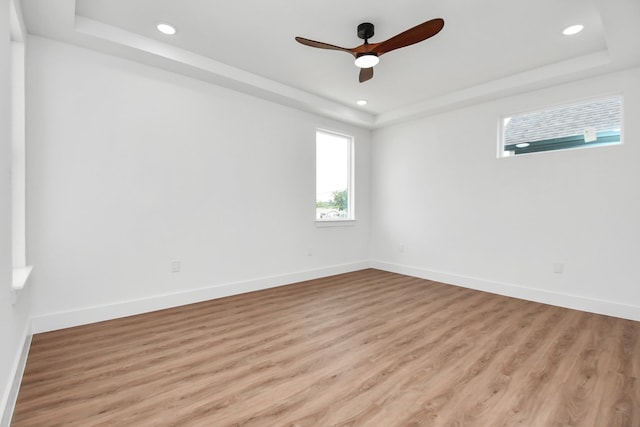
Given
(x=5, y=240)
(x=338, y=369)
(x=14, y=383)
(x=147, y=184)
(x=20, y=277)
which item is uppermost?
(x=147, y=184)

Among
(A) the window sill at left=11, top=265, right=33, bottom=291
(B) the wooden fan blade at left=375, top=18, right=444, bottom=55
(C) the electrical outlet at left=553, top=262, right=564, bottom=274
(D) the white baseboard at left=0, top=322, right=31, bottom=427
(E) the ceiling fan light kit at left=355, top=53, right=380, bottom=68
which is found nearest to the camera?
(D) the white baseboard at left=0, top=322, right=31, bottom=427

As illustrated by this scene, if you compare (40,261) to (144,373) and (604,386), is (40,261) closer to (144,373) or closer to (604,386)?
(144,373)

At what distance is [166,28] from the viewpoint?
2828 millimetres

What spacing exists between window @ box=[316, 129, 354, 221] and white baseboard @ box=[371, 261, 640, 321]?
1.44 meters

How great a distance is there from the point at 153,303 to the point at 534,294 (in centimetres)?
444

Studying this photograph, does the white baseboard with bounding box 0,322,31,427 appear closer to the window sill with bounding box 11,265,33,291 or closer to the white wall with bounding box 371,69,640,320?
the window sill with bounding box 11,265,33,291

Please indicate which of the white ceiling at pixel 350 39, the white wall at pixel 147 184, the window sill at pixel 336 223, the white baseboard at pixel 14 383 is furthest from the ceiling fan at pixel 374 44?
the white baseboard at pixel 14 383

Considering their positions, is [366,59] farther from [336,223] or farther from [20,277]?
[20,277]

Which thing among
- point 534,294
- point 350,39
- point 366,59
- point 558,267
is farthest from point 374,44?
point 534,294

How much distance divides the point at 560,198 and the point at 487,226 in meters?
0.89

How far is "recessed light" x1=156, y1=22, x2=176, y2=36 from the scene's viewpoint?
2.78 m

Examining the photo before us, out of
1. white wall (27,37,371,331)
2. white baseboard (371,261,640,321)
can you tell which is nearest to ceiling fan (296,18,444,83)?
white wall (27,37,371,331)

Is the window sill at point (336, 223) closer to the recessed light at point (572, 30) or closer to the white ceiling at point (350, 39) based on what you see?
the white ceiling at point (350, 39)

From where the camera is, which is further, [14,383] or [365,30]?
[365,30]
